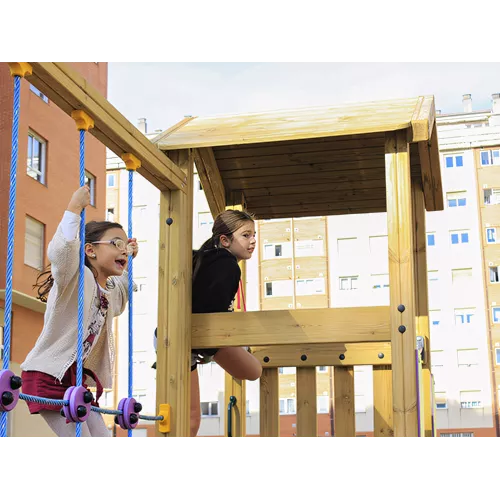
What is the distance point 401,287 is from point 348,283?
3000cm

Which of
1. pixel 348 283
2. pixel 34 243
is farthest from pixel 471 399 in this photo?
pixel 34 243

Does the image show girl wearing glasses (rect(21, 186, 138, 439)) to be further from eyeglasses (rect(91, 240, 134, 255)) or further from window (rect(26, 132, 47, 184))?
window (rect(26, 132, 47, 184))

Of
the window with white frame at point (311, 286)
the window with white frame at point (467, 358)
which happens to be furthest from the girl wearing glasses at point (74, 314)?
the window with white frame at point (467, 358)

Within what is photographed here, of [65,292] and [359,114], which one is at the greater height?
[359,114]

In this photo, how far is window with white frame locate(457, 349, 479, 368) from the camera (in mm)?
33250

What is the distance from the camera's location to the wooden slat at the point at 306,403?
17.3ft

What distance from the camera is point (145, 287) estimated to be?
34125 millimetres

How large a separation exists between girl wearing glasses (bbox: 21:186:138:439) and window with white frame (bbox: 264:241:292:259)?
30.1 metres

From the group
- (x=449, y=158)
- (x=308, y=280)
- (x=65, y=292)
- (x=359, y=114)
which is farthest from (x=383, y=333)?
(x=449, y=158)

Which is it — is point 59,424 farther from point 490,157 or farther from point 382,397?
point 490,157

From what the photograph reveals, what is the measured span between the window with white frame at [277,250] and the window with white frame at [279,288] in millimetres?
1000

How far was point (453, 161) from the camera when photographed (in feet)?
116
